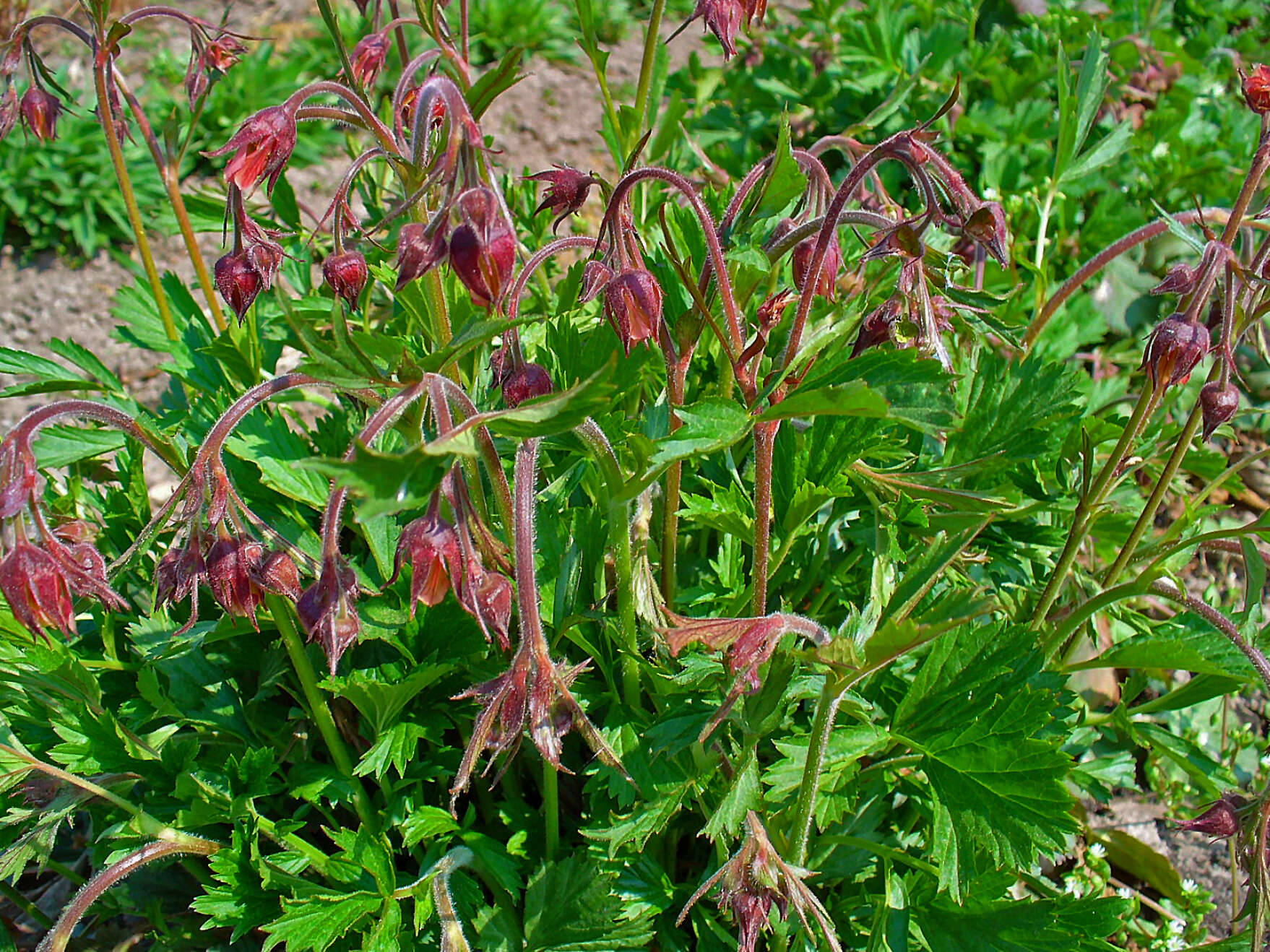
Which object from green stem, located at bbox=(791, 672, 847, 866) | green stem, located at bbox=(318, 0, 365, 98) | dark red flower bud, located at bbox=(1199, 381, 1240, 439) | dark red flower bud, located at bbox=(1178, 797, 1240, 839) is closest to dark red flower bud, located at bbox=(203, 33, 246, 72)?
green stem, located at bbox=(318, 0, 365, 98)

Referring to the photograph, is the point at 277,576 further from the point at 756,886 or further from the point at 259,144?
the point at 756,886

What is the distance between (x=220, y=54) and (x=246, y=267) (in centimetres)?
82

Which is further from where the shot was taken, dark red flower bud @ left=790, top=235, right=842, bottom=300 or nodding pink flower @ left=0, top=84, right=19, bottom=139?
nodding pink flower @ left=0, top=84, right=19, bottom=139

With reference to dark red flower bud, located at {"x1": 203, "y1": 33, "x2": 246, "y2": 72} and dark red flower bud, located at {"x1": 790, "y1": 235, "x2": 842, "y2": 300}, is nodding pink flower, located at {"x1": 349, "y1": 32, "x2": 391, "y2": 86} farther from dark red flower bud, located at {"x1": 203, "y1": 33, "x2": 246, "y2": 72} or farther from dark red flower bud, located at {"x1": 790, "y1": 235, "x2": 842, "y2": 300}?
dark red flower bud, located at {"x1": 790, "y1": 235, "x2": 842, "y2": 300}

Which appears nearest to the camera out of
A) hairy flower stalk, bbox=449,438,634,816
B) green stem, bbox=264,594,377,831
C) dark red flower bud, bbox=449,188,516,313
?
dark red flower bud, bbox=449,188,516,313

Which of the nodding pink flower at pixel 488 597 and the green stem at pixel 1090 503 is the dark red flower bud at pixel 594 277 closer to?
the nodding pink flower at pixel 488 597

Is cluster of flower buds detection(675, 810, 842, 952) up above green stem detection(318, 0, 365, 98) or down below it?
below

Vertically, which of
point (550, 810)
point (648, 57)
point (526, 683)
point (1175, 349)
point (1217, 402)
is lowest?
point (550, 810)

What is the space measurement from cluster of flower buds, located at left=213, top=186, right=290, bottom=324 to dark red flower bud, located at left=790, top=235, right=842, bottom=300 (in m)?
0.81

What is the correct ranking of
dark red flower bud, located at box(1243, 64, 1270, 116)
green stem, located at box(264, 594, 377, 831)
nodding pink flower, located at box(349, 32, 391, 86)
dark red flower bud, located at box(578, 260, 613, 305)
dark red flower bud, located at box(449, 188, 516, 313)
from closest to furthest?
1. dark red flower bud, located at box(449, 188, 516, 313)
2. dark red flower bud, located at box(578, 260, 613, 305)
3. dark red flower bud, located at box(1243, 64, 1270, 116)
4. green stem, located at box(264, 594, 377, 831)
5. nodding pink flower, located at box(349, 32, 391, 86)

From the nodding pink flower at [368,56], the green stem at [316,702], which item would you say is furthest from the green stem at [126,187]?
the green stem at [316,702]

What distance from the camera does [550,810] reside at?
1929mm

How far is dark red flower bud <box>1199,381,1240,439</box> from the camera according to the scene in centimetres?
165

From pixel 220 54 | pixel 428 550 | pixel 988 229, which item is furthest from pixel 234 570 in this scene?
pixel 220 54
